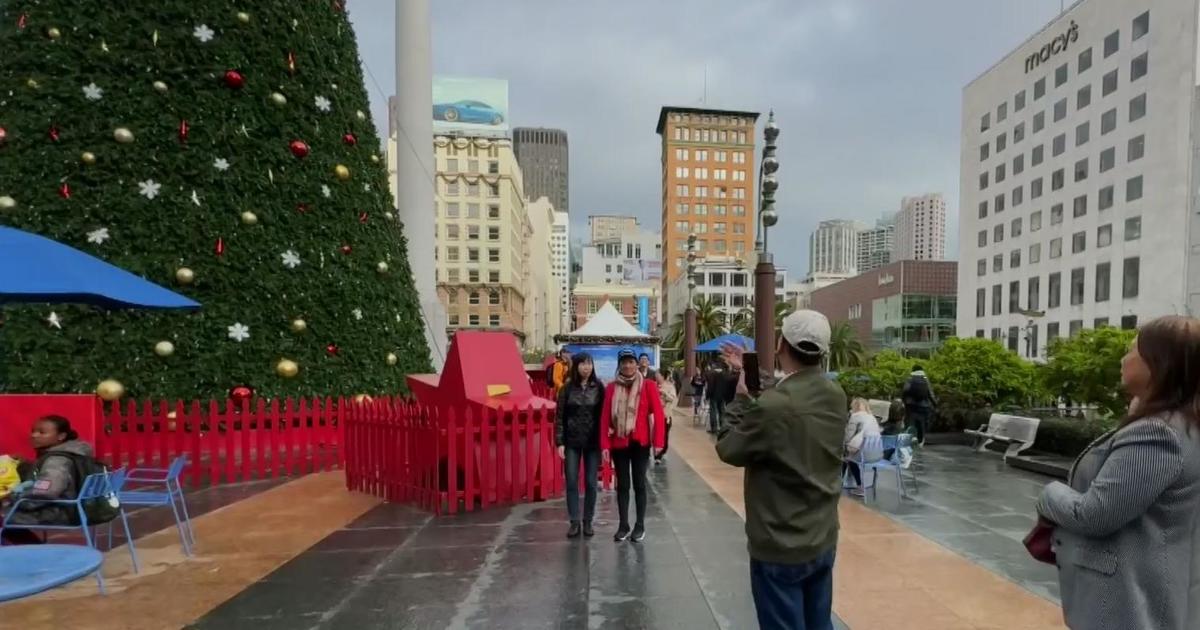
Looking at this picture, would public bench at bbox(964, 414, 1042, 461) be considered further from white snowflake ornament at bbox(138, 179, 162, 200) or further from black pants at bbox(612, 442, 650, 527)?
white snowflake ornament at bbox(138, 179, 162, 200)

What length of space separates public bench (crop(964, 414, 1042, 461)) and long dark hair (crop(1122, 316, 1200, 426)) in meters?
9.95

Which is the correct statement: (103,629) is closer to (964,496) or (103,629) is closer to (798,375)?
(798,375)

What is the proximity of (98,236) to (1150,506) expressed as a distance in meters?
10.0

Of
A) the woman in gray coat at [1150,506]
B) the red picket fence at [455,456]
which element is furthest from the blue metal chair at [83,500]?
the woman in gray coat at [1150,506]

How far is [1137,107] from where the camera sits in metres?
46.9

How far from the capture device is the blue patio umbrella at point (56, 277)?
12.4 ft

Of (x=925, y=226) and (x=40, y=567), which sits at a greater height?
(x=925, y=226)

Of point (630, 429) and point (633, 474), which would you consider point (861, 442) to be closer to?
point (633, 474)

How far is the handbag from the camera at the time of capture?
6.93 feet

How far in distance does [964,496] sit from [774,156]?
4913 millimetres

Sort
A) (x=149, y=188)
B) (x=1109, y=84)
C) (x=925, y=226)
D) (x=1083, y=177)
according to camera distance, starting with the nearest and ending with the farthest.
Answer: (x=149, y=188), (x=1109, y=84), (x=1083, y=177), (x=925, y=226)

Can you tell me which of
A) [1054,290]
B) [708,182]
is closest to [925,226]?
[708,182]

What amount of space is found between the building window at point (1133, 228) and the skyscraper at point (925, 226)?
14758cm

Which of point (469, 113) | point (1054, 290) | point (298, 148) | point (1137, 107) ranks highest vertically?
point (469, 113)
